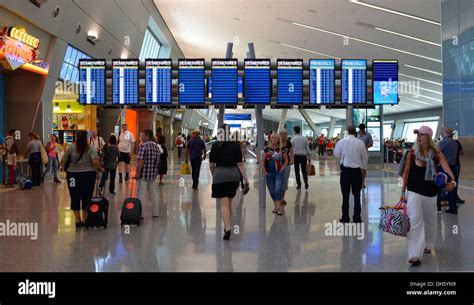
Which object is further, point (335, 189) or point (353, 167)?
point (335, 189)

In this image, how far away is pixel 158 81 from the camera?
493 inches

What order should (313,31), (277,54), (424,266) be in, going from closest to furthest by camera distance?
(424,266)
(313,31)
(277,54)

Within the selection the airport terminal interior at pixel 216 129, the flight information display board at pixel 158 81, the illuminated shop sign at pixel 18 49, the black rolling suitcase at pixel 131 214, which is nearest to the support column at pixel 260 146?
the airport terminal interior at pixel 216 129

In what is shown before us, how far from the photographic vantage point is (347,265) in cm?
523

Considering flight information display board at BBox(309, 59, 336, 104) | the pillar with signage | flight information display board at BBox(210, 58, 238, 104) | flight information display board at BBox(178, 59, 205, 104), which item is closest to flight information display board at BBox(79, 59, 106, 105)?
flight information display board at BBox(178, 59, 205, 104)

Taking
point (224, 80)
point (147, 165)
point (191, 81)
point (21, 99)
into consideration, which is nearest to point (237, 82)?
point (224, 80)

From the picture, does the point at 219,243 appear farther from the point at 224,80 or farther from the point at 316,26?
the point at 316,26

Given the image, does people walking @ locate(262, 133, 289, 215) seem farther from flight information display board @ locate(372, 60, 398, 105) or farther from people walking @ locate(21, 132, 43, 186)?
people walking @ locate(21, 132, 43, 186)

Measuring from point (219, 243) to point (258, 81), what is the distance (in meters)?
6.52

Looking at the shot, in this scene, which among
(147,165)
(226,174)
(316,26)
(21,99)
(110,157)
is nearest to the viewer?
(226,174)

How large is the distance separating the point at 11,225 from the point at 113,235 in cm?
199

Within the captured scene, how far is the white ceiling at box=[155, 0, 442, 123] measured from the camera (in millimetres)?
22625
